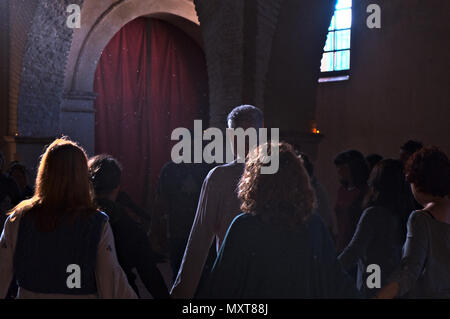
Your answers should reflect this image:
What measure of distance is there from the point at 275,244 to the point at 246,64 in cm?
293

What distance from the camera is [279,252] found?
5.61 feet

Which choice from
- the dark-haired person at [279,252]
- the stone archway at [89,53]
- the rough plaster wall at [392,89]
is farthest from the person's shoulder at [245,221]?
the stone archway at [89,53]

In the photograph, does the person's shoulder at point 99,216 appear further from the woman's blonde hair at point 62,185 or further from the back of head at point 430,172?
the back of head at point 430,172

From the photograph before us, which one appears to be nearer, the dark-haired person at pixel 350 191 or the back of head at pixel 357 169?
the dark-haired person at pixel 350 191

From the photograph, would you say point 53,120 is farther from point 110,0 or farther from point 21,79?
point 110,0

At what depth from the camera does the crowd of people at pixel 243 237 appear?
1.72 metres

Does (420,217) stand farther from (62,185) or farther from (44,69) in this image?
(44,69)

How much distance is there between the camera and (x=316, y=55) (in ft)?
16.8

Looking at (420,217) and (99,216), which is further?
(420,217)

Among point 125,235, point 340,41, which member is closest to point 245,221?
point 125,235

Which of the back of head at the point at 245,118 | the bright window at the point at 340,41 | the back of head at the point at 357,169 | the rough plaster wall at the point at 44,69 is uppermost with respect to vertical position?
the bright window at the point at 340,41

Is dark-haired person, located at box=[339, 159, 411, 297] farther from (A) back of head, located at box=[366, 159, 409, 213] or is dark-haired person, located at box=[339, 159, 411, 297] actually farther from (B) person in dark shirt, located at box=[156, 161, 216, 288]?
(B) person in dark shirt, located at box=[156, 161, 216, 288]

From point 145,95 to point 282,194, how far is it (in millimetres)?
10071
